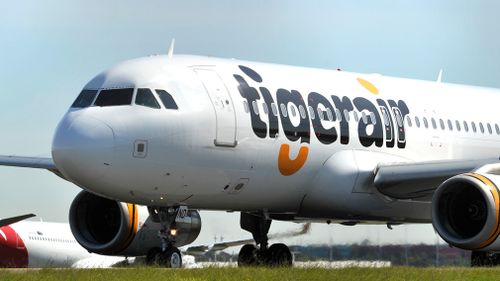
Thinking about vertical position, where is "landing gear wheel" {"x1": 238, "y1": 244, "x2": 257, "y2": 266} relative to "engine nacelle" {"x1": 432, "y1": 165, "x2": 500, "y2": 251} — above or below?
below

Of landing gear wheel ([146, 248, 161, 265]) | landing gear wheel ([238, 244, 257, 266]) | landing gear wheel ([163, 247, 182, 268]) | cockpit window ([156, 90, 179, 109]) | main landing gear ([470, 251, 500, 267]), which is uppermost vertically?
cockpit window ([156, 90, 179, 109])

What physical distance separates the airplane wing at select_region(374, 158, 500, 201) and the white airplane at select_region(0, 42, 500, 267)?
3 centimetres

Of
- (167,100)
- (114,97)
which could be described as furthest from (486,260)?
(114,97)

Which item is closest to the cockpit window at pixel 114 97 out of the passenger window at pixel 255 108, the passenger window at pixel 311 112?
the passenger window at pixel 255 108

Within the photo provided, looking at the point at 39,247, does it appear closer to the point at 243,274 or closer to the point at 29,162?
the point at 29,162

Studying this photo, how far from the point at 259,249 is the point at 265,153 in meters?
4.53

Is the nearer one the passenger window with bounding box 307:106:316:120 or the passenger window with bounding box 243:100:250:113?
the passenger window with bounding box 243:100:250:113

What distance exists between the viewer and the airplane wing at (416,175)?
26.2 meters

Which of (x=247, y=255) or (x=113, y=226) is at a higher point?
(x=113, y=226)

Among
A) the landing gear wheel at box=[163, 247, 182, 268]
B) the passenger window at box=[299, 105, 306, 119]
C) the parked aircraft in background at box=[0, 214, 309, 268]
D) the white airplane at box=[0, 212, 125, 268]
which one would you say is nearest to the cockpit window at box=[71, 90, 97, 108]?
the landing gear wheel at box=[163, 247, 182, 268]

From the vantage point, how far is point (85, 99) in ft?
80.3

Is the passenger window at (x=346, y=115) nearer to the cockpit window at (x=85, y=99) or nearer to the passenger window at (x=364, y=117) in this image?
the passenger window at (x=364, y=117)

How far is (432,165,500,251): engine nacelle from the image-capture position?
24047mm

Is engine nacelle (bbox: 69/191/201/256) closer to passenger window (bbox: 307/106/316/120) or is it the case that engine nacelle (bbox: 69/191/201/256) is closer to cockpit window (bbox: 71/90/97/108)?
passenger window (bbox: 307/106/316/120)
